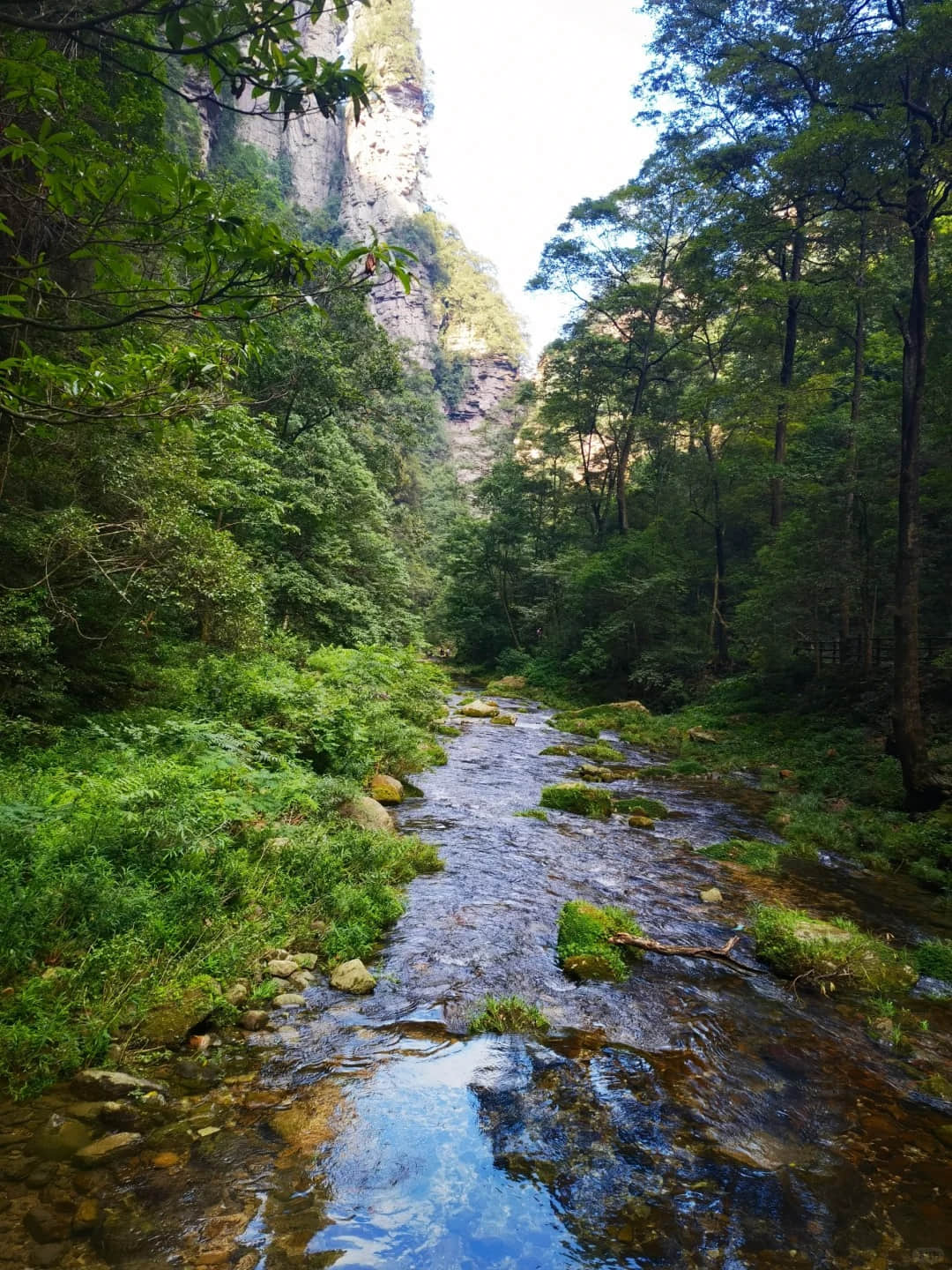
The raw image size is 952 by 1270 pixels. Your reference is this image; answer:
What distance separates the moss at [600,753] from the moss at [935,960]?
9276 mm

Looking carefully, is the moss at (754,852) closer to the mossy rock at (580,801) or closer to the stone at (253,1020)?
the mossy rock at (580,801)

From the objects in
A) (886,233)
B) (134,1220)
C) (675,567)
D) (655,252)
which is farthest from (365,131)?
Answer: (134,1220)

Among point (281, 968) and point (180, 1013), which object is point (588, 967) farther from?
point (180, 1013)

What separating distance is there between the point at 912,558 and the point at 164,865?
11379 mm

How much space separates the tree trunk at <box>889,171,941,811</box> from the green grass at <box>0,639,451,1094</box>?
770cm

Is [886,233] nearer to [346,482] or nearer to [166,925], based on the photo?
[346,482]

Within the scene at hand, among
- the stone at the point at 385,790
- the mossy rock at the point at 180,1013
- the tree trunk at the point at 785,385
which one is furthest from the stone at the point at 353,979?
the tree trunk at the point at 785,385

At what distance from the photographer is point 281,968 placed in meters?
4.78

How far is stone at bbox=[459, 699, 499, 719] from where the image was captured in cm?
2123

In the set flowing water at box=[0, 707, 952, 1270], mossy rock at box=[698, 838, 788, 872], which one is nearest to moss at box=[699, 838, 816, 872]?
mossy rock at box=[698, 838, 788, 872]

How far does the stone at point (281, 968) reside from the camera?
186 inches

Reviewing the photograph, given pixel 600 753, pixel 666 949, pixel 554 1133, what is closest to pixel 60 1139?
pixel 554 1133

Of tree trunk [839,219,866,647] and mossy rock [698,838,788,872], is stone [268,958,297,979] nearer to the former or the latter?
mossy rock [698,838,788,872]

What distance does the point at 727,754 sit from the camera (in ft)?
51.2
